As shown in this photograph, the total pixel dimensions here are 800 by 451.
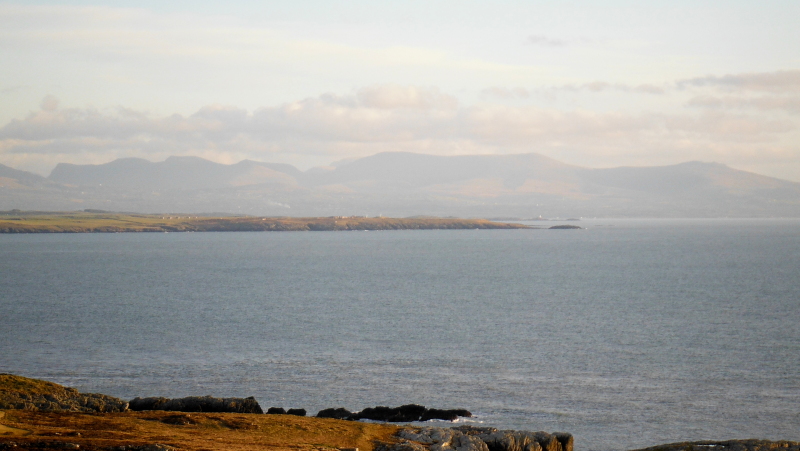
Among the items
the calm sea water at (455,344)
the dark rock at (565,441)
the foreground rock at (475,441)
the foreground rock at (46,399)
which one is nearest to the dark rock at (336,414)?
the calm sea water at (455,344)

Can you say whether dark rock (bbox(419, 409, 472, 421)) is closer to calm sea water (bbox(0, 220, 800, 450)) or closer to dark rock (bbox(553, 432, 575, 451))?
calm sea water (bbox(0, 220, 800, 450))

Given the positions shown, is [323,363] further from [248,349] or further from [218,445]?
[218,445]

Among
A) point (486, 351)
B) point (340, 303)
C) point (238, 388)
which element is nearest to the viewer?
point (238, 388)

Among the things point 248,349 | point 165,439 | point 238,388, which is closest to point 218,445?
point 165,439

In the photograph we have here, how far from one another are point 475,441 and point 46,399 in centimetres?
1685

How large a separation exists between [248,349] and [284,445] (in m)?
26.5

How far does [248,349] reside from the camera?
49.4 m

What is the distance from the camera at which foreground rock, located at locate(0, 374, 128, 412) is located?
27.8m

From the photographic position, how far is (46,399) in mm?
28594

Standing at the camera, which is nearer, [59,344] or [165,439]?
[165,439]

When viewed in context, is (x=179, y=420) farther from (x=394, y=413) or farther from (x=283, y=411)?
(x=394, y=413)

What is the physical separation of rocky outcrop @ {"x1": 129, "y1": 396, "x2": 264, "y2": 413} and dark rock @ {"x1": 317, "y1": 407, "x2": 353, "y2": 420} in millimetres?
3409

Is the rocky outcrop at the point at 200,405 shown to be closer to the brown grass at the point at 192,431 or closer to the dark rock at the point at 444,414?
the brown grass at the point at 192,431

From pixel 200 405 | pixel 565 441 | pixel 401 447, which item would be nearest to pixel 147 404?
pixel 200 405
